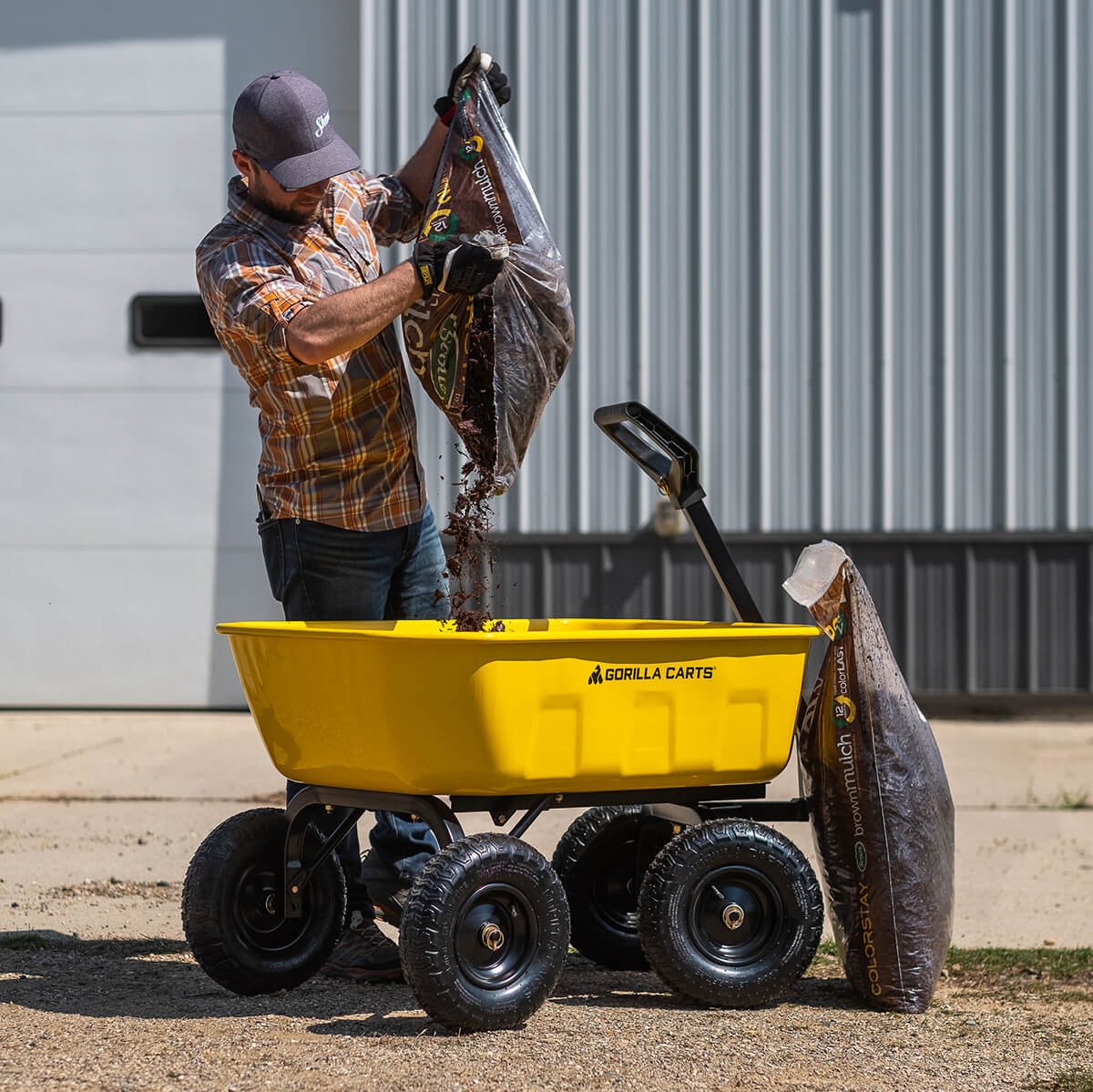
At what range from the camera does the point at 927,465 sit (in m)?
7.64

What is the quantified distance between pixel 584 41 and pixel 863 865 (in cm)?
561

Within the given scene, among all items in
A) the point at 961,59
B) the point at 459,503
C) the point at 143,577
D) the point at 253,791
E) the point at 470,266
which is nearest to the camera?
the point at 470,266

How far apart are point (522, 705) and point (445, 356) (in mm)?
857

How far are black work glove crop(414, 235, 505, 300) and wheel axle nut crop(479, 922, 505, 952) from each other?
1.19m

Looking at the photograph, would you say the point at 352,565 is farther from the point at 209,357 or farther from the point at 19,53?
the point at 19,53

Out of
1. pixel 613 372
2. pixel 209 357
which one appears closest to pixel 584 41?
pixel 613 372

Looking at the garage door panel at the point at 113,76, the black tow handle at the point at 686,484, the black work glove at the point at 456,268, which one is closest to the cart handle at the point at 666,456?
the black tow handle at the point at 686,484

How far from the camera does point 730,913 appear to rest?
9.86 ft

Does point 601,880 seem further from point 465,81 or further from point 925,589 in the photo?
point 925,589

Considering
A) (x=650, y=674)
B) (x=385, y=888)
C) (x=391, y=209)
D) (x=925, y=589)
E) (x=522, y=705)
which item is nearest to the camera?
(x=522, y=705)

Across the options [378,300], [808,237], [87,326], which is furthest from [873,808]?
[87,326]

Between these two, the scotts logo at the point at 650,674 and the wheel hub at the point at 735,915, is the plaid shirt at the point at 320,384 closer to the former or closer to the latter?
the scotts logo at the point at 650,674

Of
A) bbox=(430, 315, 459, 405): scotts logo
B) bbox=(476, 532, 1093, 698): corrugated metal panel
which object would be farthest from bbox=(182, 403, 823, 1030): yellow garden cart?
bbox=(476, 532, 1093, 698): corrugated metal panel

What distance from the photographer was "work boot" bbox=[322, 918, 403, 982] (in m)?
3.26
